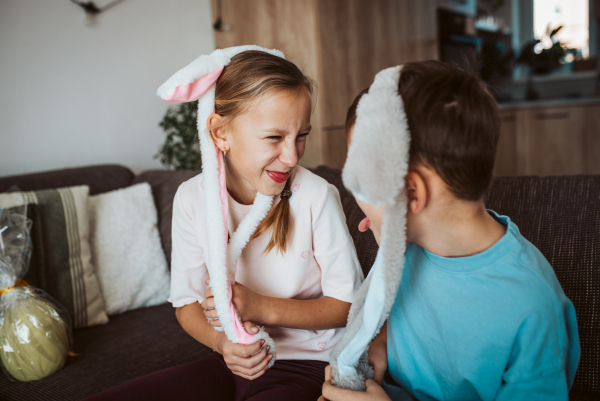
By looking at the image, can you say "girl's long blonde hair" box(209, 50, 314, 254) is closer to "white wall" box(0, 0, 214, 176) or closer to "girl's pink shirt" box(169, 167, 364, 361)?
"girl's pink shirt" box(169, 167, 364, 361)

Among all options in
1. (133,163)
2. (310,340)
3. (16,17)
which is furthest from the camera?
(133,163)

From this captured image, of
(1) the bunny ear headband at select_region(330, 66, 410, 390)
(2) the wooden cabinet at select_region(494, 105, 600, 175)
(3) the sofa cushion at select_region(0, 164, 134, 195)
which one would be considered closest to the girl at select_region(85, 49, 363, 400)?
(1) the bunny ear headband at select_region(330, 66, 410, 390)

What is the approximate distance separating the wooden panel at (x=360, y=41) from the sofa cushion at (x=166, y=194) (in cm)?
127

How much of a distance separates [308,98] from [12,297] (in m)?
0.91

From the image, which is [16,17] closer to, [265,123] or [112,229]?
[112,229]

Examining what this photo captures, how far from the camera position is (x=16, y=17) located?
1858 millimetres

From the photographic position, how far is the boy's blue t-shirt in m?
0.61

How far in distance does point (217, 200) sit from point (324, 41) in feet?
6.76

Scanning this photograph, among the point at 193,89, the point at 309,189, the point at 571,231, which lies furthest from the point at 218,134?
the point at 571,231

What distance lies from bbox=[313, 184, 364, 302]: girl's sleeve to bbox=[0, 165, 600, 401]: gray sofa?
0.25 metres

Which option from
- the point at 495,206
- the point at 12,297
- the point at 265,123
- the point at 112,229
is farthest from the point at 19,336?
the point at 495,206

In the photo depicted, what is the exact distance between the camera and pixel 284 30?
273 centimetres

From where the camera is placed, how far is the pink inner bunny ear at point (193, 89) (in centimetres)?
83

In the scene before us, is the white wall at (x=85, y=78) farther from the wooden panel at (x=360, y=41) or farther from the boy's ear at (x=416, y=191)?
the boy's ear at (x=416, y=191)
